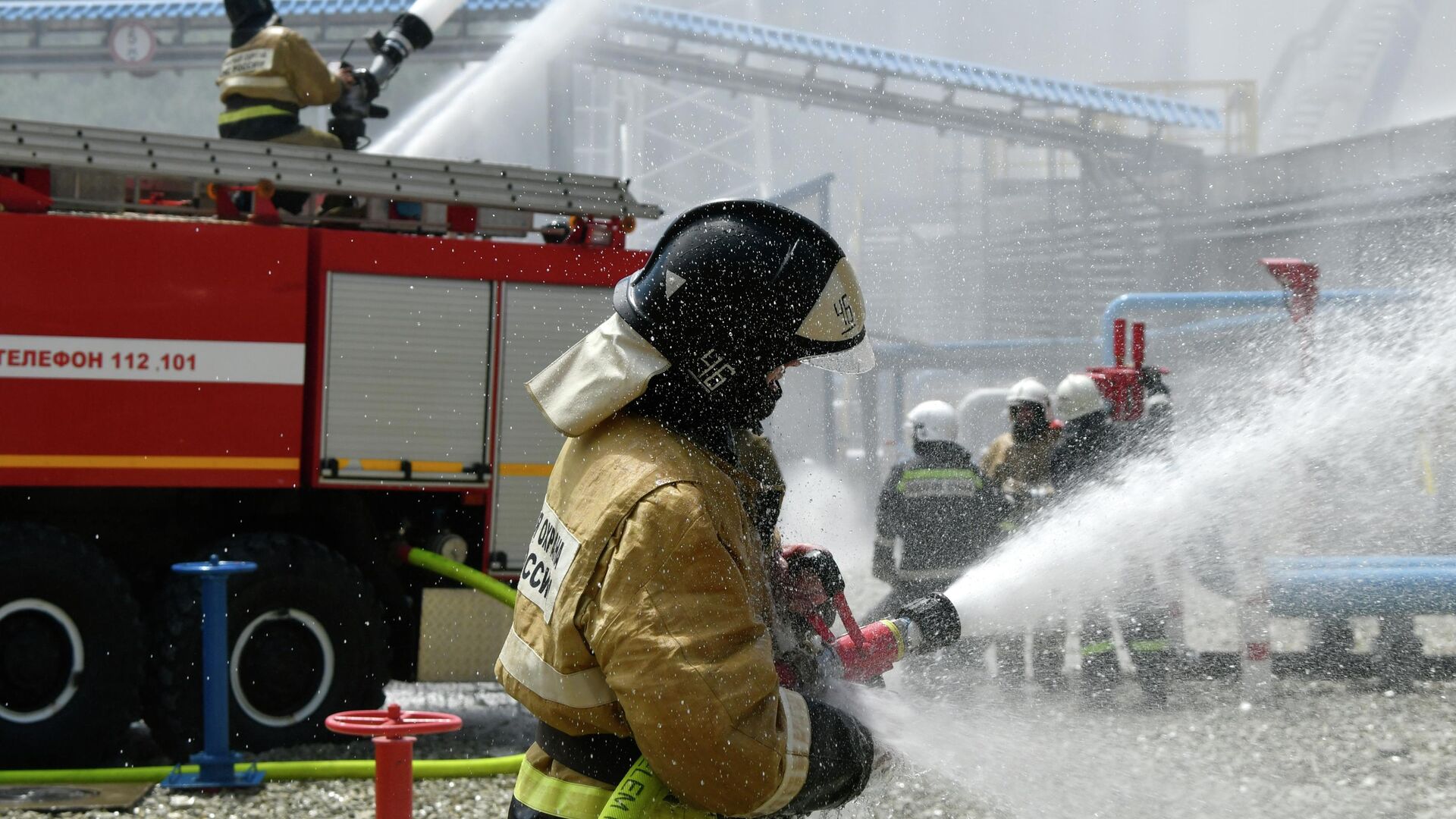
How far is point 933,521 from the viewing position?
7.39 m

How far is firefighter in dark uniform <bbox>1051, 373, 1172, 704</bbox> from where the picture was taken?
709cm

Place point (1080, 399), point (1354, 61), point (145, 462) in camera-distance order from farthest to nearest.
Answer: point (1354, 61) < point (1080, 399) < point (145, 462)

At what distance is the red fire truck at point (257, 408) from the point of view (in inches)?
224

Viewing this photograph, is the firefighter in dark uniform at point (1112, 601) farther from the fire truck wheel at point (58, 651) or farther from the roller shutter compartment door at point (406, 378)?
the fire truck wheel at point (58, 651)

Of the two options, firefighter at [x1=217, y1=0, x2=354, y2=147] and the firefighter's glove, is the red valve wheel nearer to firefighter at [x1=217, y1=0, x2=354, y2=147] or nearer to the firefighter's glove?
the firefighter's glove

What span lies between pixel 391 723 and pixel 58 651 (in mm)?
3386

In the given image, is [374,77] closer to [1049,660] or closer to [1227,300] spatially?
[1049,660]

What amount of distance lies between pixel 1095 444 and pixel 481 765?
11.8 feet

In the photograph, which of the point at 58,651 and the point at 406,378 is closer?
the point at 58,651

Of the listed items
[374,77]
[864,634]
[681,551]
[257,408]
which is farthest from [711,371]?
[374,77]

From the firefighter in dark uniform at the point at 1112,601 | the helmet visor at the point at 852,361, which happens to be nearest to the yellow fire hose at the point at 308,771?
the firefighter in dark uniform at the point at 1112,601

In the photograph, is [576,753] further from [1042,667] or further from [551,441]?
[1042,667]

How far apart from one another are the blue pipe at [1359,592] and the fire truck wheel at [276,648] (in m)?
4.70


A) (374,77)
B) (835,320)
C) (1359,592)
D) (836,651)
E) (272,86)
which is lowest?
(1359,592)
